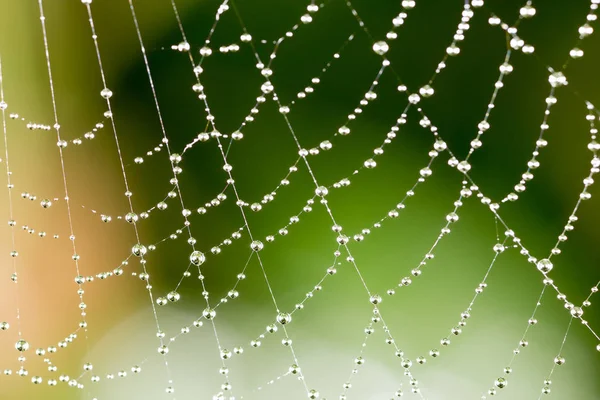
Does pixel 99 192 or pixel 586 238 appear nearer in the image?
pixel 586 238

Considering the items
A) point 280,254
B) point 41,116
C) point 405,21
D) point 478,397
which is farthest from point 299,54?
point 478,397

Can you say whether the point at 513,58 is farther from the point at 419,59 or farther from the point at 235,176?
the point at 235,176

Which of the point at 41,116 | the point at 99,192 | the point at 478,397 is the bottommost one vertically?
the point at 478,397

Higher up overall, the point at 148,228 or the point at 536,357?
the point at 148,228

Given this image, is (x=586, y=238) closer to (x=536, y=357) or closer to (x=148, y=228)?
(x=536, y=357)

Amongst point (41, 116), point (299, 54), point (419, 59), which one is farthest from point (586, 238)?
point (41, 116)

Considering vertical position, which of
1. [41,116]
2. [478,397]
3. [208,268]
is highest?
[41,116]
